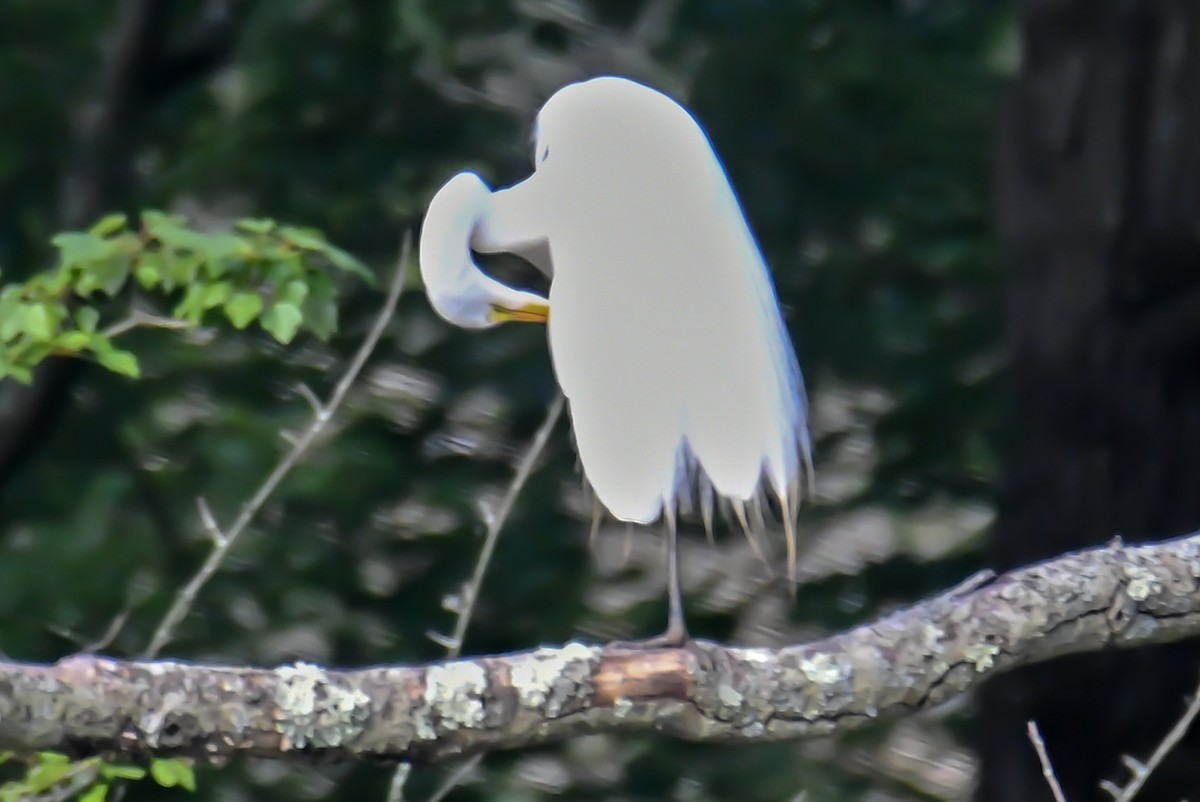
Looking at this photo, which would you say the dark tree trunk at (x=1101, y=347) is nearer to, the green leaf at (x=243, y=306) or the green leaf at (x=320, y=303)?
the green leaf at (x=320, y=303)

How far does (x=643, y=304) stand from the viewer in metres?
1.72

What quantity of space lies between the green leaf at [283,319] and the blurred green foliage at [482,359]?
111 centimetres

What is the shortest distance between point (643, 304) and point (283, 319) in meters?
0.46

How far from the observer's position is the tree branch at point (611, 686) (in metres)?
1.28

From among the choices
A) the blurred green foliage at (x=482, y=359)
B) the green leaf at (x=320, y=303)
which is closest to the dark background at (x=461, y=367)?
the blurred green foliage at (x=482, y=359)

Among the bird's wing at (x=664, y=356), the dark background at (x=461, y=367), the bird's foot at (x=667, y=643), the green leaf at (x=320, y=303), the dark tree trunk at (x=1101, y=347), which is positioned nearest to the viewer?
the bird's foot at (x=667, y=643)

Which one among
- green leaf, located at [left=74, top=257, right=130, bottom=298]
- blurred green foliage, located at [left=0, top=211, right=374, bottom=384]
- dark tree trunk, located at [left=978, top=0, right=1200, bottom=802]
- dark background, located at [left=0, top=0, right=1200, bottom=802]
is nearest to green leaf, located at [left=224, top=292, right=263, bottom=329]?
blurred green foliage, located at [left=0, top=211, right=374, bottom=384]

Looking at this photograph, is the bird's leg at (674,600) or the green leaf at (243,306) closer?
the bird's leg at (674,600)

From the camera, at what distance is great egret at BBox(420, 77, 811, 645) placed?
5.56 feet

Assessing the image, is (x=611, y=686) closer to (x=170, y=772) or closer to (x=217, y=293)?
(x=170, y=772)

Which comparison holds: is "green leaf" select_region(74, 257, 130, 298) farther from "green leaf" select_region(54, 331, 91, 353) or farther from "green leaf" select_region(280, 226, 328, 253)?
"green leaf" select_region(280, 226, 328, 253)

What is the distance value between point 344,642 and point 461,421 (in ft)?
1.70

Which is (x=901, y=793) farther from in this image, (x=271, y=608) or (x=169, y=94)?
(x=169, y=94)

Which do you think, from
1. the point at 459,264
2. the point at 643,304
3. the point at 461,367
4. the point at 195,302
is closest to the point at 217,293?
the point at 195,302
